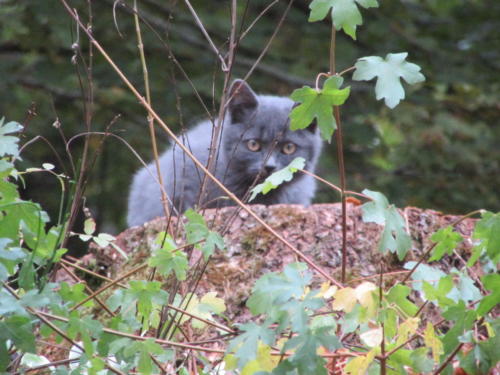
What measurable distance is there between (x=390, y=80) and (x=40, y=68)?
5.29 meters

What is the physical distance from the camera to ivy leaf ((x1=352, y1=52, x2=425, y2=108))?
192cm

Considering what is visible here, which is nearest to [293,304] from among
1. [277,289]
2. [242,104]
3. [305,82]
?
[277,289]

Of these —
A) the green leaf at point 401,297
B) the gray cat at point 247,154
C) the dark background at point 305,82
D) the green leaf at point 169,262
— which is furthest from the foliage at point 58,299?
the dark background at point 305,82

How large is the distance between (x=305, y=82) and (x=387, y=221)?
492 cm

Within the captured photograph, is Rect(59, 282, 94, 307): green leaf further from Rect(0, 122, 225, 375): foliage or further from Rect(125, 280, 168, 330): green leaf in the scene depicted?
Rect(125, 280, 168, 330): green leaf

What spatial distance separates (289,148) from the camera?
188 inches

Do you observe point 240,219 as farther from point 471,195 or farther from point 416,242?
point 471,195

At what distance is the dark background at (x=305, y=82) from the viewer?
6.75 metres

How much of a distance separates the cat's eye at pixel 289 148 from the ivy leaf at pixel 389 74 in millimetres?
2752

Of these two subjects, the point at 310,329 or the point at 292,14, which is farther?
the point at 292,14

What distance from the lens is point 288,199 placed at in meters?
4.86

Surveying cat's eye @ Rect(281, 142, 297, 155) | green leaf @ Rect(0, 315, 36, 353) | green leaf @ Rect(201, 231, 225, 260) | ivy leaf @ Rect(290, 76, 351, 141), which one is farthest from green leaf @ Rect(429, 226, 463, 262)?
cat's eye @ Rect(281, 142, 297, 155)

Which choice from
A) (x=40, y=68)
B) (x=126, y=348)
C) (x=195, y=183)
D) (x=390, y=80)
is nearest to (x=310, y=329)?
(x=126, y=348)

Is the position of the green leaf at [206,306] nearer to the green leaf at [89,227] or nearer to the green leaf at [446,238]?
the green leaf at [89,227]
